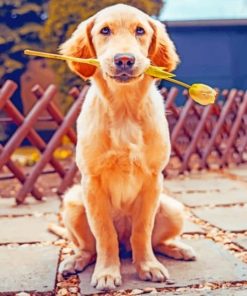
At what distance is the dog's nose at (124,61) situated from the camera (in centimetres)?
182

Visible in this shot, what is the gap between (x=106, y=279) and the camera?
1.98 m

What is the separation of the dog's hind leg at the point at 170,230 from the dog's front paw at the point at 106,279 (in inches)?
14.0

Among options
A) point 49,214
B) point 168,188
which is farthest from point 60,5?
point 49,214

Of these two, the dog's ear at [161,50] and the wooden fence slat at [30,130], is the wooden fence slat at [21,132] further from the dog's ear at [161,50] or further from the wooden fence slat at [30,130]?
the dog's ear at [161,50]

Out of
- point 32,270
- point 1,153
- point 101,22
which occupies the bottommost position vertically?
point 1,153

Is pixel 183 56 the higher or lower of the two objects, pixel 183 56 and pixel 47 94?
the lower

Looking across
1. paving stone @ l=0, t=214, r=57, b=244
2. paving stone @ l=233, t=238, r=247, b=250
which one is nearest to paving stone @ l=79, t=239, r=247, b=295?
paving stone @ l=233, t=238, r=247, b=250

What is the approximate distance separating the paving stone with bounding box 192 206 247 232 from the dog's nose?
1.36 metres

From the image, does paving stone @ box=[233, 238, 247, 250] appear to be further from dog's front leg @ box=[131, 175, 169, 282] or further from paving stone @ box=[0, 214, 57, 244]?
paving stone @ box=[0, 214, 57, 244]

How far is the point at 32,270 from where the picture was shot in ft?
7.18

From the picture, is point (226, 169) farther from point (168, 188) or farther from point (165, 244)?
point (165, 244)

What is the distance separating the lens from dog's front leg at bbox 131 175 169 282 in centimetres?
210

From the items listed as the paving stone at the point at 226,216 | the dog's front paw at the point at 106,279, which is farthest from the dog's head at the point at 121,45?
the paving stone at the point at 226,216

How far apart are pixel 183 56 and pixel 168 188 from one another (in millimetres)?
6419
